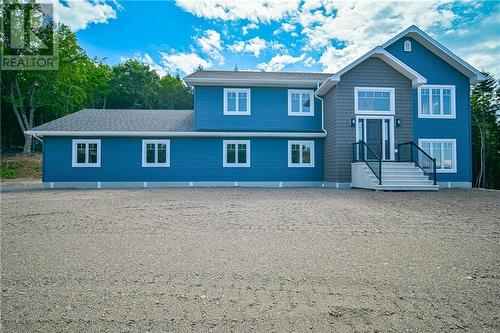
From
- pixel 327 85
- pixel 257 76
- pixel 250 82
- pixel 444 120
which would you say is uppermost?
pixel 257 76

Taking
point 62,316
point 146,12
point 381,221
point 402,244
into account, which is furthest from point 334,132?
point 62,316

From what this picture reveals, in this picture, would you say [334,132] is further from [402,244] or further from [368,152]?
[402,244]

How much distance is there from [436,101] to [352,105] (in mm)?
5257

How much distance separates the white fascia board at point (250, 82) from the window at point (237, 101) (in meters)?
0.44

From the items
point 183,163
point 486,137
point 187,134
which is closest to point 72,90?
point 187,134

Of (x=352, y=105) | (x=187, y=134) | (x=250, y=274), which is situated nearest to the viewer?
(x=250, y=274)

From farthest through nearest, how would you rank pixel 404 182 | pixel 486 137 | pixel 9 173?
pixel 486 137 → pixel 9 173 → pixel 404 182

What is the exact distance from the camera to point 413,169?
42.1 ft

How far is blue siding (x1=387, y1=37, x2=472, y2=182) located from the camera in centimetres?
1484

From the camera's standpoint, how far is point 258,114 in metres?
15.9

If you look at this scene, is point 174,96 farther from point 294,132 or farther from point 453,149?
point 453,149

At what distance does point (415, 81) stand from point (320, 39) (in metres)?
9.17

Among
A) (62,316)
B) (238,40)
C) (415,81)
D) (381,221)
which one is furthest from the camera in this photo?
(238,40)

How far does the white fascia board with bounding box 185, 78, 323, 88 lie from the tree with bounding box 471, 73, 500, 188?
88.8 ft
